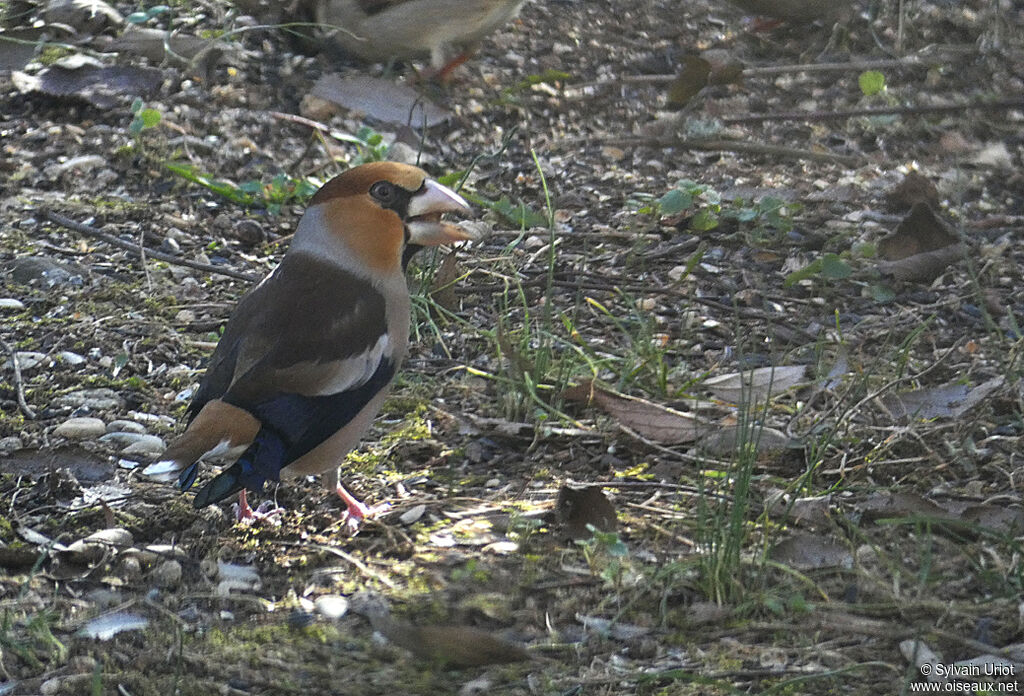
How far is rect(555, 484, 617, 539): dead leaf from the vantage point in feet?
9.69

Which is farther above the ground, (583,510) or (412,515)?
(583,510)

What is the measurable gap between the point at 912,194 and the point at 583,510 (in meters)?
2.31

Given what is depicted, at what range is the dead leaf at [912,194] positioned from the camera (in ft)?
15.3

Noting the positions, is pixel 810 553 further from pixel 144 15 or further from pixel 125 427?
pixel 144 15

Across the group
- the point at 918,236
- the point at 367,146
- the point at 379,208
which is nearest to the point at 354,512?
the point at 379,208

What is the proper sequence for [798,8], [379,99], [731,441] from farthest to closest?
[798,8] < [379,99] < [731,441]

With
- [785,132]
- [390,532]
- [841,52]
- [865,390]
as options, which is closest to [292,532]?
[390,532]

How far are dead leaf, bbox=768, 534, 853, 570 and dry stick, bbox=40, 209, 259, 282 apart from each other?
2.18 meters

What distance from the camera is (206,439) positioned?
2.83 metres

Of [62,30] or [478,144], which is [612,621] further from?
[62,30]

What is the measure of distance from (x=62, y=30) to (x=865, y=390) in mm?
4107

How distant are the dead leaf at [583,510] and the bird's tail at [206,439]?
2.33ft

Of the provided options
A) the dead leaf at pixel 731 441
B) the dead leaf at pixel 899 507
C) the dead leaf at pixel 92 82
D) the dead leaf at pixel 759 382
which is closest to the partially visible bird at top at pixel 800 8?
the dead leaf at pixel 92 82

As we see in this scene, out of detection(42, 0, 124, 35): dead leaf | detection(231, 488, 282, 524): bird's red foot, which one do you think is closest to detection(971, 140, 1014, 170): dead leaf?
detection(231, 488, 282, 524): bird's red foot
